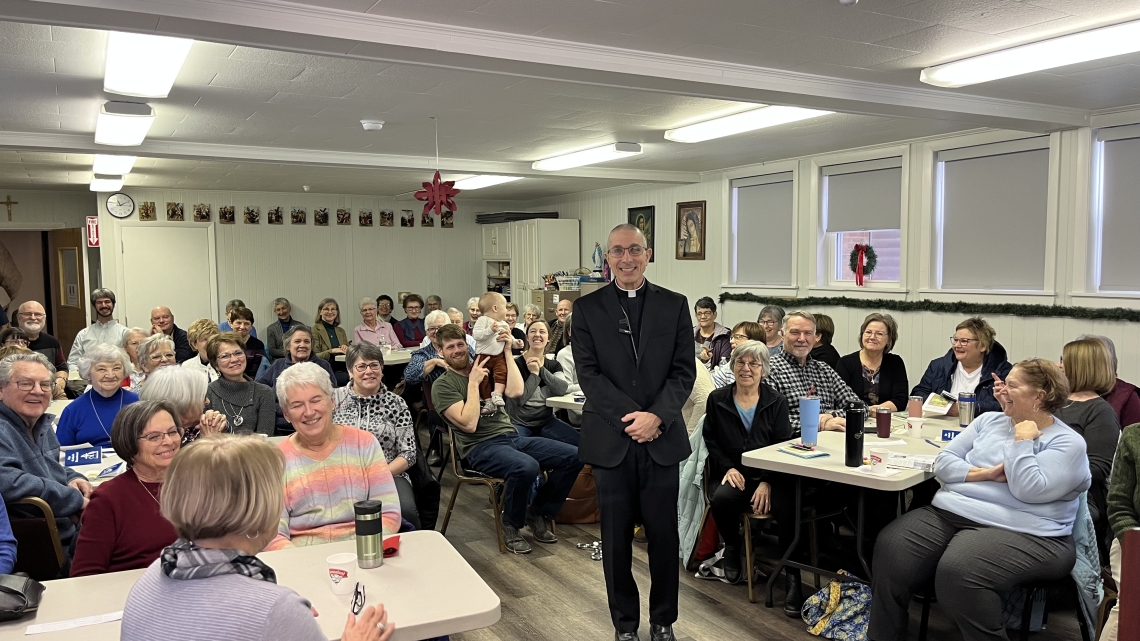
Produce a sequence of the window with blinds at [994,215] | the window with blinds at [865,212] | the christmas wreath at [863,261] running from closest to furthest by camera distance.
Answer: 1. the window with blinds at [994,215]
2. the window with blinds at [865,212]
3. the christmas wreath at [863,261]

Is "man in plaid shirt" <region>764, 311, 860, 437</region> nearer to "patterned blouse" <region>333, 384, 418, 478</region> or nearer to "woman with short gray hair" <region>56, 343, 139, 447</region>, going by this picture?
"patterned blouse" <region>333, 384, 418, 478</region>

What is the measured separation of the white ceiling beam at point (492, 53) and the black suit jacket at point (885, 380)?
1578 mm

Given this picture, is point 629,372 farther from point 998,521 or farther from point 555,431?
point 555,431

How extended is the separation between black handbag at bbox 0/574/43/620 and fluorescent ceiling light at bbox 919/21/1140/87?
451cm

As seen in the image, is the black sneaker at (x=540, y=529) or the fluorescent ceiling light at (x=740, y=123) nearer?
the black sneaker at (x=540, y=529)

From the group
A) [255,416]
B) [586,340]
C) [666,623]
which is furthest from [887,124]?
[255,416]

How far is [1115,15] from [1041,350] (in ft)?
10.5

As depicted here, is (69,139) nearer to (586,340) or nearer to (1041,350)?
(586,340)

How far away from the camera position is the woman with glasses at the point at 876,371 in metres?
5.22

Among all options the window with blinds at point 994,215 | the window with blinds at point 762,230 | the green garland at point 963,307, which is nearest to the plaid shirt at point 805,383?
the green garland at point 963,307

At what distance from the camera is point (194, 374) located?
139 inches

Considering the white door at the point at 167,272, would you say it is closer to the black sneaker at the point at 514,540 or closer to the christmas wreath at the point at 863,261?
the black sneaker at the point at 514,540

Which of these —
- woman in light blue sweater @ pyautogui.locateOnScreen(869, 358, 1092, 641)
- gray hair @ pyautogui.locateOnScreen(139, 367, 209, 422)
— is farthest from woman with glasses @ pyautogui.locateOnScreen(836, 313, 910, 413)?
gray hair @ pyautogui.locateOnScreen(139, 367, 209, 422)

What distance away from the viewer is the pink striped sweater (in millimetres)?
2953
